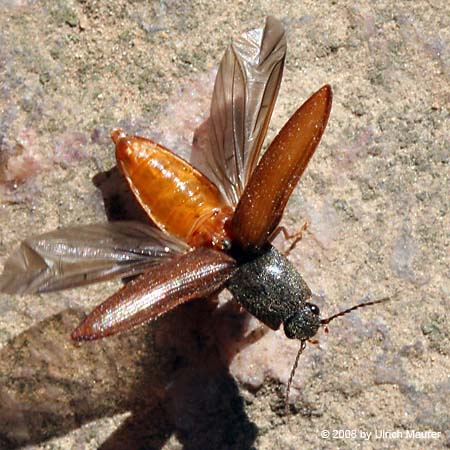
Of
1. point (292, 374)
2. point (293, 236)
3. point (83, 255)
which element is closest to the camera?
point (83, 255)

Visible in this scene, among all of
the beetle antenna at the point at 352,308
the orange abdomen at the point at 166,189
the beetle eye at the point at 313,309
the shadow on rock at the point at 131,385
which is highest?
the orange abdomen at the point at 166,189

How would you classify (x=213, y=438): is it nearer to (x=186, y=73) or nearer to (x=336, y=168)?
(x=336, y=168)

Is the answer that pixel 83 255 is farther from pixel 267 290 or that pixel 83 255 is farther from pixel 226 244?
pixel 267 290

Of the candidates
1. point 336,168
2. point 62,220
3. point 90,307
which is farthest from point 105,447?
point 336,168

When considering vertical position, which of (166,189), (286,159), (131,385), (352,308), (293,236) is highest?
(286,159)

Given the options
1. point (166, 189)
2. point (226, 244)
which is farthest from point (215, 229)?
point (166, 189)

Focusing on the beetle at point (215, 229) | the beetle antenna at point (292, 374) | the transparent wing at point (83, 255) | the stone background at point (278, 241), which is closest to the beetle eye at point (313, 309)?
the beetle at point (215, 229)

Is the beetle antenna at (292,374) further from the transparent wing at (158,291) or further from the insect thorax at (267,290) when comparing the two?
the transparent wing at (158,291)
